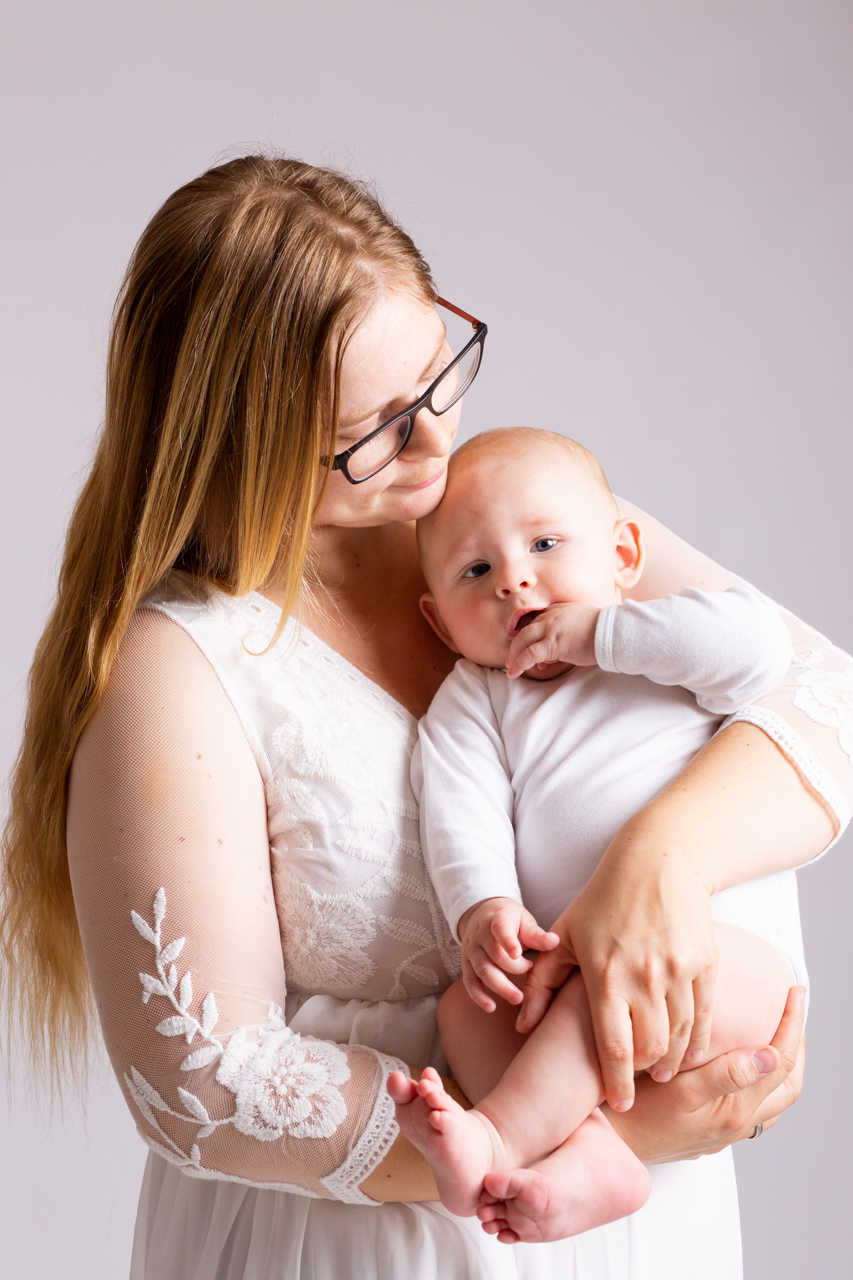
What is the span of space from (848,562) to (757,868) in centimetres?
169

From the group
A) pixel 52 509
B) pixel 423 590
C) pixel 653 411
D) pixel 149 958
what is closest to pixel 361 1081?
pixel 149 958

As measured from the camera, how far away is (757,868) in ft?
4.21

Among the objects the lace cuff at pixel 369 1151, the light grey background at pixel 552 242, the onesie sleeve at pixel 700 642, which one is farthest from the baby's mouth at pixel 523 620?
the light grey background at pixel 552 242

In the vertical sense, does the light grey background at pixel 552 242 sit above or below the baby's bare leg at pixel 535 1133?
above

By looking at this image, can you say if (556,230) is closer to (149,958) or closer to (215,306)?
(215,306)

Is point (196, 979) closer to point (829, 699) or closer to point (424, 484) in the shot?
point (424, 484)

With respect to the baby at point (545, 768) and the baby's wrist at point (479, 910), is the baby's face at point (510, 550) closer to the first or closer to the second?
the baby at point (545, 768)

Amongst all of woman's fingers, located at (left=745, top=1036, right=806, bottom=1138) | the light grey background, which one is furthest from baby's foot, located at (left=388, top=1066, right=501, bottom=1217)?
the light grey background

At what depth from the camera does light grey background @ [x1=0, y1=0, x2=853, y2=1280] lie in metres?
2.42

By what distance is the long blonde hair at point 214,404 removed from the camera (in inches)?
49.7

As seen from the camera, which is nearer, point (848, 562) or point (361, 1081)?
point (361, 1081)

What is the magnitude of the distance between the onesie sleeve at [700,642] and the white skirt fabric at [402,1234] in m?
0.49

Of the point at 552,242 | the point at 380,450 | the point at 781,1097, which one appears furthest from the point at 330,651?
the point at 552,242

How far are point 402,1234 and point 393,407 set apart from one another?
3.04 feet
